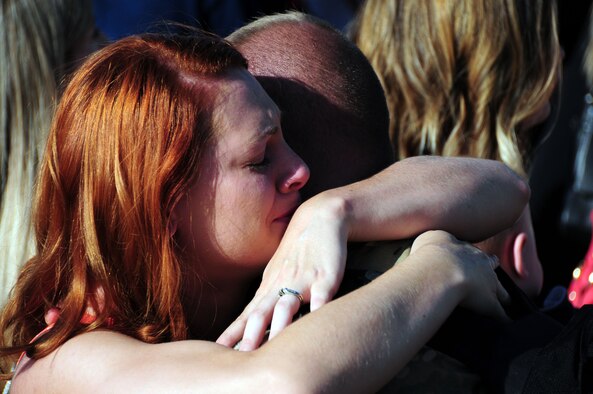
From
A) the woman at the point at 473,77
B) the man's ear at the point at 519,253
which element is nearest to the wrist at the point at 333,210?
the man's ear at the point at 519,253

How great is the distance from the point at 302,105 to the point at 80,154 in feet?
1.70

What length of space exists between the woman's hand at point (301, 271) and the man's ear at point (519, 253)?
816 mm

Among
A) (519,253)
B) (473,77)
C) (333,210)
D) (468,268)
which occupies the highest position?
(333,210)

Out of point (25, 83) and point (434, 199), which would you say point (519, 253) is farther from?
point (25, 83)

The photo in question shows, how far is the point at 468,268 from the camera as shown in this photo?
1781 millimetres

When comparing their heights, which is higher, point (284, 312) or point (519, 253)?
point (284, 312)

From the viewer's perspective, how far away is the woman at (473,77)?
3.10 m

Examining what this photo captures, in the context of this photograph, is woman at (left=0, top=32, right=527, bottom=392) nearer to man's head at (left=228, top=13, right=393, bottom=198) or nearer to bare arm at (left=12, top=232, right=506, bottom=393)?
bare arm at (left=12, top=232, right=506, bottom=393)

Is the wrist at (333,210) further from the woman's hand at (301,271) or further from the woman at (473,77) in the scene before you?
the woman at (473,77)

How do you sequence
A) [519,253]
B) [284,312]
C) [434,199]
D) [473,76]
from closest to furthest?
[284,312], [434,199], [519,253], [473,76]

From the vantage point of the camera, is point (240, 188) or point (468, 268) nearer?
point (468, 268)

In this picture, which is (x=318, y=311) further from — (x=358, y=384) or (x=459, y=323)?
(x=459, y=323)

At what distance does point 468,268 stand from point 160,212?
61 cm

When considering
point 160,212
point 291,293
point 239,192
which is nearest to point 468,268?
point 291,293
